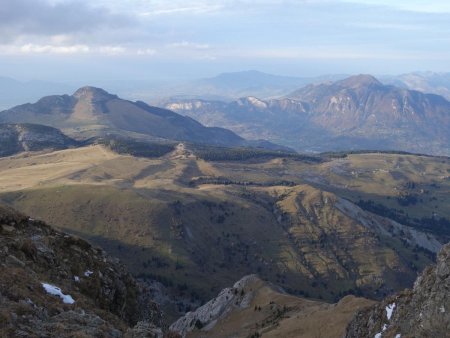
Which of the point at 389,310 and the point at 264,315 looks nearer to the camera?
the point at 389,310

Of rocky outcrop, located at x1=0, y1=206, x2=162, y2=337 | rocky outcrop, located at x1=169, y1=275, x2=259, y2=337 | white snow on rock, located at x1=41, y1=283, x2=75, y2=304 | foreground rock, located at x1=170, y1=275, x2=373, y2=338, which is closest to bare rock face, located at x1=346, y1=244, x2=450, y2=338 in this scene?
rocky outcrop, located at x1=0, y1=206, x2=162, y2=337

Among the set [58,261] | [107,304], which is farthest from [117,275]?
[58,261]

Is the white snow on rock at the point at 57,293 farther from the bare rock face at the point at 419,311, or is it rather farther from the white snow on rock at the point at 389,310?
the white snow on rock at the point at 389,310

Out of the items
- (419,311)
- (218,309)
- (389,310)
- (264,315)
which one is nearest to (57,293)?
(419,311)

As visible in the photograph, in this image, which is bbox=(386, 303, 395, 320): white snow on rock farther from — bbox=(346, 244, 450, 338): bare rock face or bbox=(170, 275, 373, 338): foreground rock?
bbox=(170, 275, 373, 338): foreground rock

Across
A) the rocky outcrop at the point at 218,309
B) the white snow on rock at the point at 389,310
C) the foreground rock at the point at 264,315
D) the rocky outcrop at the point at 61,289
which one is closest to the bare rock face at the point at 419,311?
the white snow on rock at the point at 389,310

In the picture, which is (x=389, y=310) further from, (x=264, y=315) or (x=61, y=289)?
(x=264, y=315)
